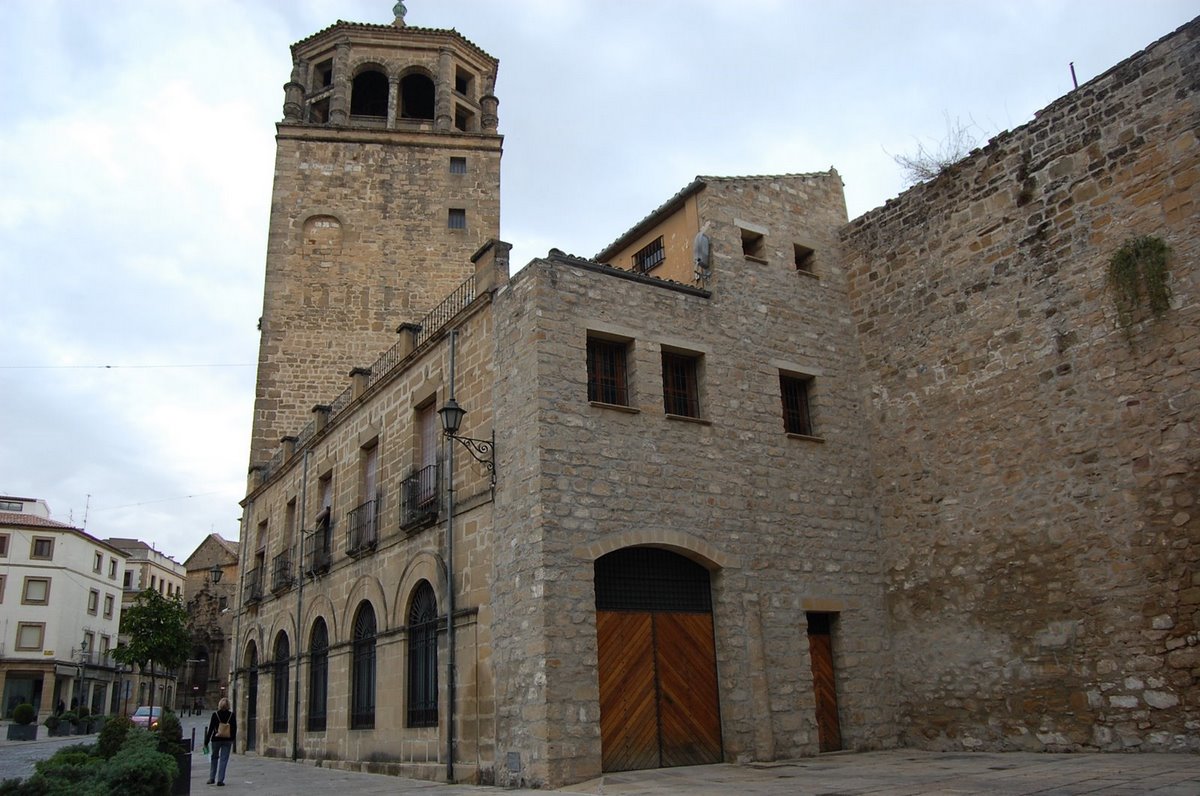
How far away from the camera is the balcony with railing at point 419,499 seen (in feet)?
41.1

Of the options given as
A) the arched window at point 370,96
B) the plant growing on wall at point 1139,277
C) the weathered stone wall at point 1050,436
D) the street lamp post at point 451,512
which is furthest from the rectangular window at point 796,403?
the arched window at point 370,96

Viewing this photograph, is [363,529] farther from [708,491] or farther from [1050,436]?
[1050,436]

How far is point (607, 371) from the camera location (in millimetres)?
11656

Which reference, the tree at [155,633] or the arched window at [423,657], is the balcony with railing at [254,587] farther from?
the arched window at [423,657]

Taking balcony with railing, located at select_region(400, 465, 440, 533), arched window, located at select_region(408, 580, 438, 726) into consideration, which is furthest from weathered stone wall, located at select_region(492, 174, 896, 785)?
arched window, located at select_region(408, 580, 438, 726)

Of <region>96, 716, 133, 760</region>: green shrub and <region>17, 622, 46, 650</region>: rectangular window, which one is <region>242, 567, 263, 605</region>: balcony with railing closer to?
<region>96, 716, 133, 760</region>: green shrub

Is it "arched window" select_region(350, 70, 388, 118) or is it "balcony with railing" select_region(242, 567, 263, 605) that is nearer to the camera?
"balcony with railing" select_region(242, 567, 263, 605)

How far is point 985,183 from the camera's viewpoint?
12477 mm

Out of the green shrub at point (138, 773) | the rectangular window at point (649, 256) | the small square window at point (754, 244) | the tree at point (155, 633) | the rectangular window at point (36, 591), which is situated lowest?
the green shrub at point (138, 773)

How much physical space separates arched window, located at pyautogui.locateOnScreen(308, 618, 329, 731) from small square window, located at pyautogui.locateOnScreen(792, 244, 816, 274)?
34.0ft

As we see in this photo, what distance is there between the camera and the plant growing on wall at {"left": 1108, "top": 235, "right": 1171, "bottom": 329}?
10211mm

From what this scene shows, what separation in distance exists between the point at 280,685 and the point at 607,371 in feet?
37.9

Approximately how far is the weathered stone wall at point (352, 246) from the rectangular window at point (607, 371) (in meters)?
13.2

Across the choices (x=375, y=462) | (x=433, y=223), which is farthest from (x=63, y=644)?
(x=375, y=462)
